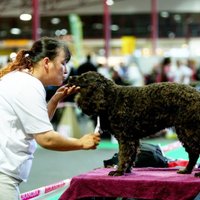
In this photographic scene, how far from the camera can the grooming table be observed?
10.3 ft

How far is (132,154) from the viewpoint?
3420mm

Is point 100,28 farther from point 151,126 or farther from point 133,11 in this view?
point 151,126

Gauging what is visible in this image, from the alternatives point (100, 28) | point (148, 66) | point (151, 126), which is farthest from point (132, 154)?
point (100, 28)

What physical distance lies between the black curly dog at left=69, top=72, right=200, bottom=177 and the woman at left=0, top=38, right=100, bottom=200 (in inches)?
11.2

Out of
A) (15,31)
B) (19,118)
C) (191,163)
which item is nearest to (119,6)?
(15,31)

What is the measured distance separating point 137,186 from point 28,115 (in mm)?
776

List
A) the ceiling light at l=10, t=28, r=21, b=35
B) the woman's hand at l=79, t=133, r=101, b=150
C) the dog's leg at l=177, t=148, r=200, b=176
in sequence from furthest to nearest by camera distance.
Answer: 1. the ceiling light at l=10, t=28, r=21, b=35
2. the dog's leg at l=177, t=148, r=200, b=176
3. the woman's hand at l=79, t=133, r=101, b=150

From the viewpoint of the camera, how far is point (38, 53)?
3.02 m

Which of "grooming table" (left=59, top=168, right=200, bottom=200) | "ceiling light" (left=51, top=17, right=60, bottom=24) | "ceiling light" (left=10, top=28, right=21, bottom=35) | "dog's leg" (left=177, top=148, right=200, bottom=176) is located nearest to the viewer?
→ "grooming table" (left=59, top=168, right=200, bottom=200)

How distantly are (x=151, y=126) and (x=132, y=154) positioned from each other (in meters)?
0.20

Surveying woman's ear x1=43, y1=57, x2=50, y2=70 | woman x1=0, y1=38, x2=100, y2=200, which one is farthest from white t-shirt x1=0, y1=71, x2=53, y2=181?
woman's ear x1=43, y1=57, x2=50, y2=70

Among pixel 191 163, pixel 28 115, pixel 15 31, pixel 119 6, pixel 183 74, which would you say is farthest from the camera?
pixel 15 31

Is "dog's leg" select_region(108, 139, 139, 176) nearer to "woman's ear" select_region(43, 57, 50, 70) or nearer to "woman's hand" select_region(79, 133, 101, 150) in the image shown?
"woman's hand" select_region(79, 133, 101, 150)

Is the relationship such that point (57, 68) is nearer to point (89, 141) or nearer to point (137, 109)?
point (89, 141)
